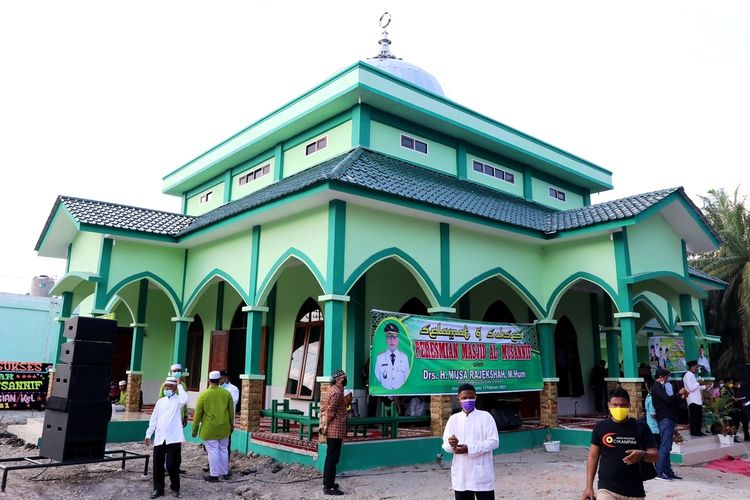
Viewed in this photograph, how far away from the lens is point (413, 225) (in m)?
10.6

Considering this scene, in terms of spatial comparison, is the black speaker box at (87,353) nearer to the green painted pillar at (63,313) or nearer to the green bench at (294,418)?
the green bench at (294,418)

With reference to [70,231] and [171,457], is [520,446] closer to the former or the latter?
[171,457]

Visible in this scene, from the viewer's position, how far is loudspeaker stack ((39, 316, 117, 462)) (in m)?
8.05

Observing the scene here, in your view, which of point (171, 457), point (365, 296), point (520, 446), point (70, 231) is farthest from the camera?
point (70, 231)

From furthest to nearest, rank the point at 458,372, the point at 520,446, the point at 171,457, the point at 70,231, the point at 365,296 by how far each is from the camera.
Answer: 1. the point at 70,231
2. the point at 365,296
3. the point at 520,446
4. the point at 458,372
5. the point at 171,457

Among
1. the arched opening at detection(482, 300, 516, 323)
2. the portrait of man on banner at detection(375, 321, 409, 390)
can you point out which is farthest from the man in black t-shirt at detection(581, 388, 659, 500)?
the arched opening at detection(482, 300, 516, 323)

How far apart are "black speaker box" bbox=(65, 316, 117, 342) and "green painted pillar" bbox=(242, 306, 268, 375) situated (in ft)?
7.82

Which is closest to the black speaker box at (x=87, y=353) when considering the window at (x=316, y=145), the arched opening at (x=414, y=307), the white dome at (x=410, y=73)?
the arched opening at (x=414, y=307)

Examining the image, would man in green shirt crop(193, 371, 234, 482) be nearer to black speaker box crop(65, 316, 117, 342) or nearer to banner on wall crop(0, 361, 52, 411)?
black speaker box crop(65, 316, 117, 342)

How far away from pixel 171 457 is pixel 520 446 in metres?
6.57

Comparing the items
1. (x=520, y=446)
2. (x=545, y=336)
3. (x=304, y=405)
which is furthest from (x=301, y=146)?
(x=520, y=446)

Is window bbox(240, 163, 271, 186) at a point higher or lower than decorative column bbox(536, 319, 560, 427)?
higher

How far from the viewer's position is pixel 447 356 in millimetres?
10414

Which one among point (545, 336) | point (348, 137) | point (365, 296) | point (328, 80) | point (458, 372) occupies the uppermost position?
point (328, 80)
